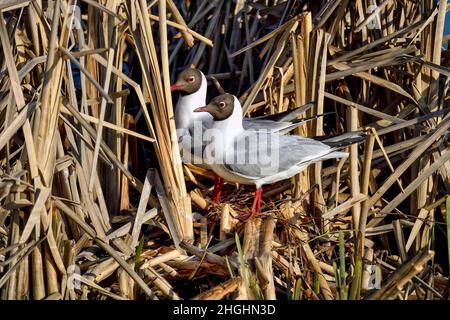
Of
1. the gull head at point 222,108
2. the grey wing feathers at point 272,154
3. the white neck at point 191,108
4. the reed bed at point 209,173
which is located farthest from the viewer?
the white neck at point 191,108

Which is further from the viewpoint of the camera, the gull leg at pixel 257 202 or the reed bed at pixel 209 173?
the gull leg at pixel 257 202

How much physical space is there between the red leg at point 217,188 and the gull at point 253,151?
13 centimetres

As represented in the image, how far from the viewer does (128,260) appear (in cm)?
343

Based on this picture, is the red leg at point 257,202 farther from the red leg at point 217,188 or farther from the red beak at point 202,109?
the red beak at point 202,109

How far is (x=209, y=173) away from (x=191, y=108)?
0.36m

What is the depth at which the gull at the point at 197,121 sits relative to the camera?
13.7ft

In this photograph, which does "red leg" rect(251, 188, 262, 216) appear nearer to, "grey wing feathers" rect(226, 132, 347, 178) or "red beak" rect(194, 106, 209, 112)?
"grey wing feathers" rect(226, 132, 347, 178)

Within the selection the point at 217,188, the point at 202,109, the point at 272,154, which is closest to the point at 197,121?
the point at 202,109

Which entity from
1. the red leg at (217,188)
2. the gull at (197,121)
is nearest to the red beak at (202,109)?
the gull at (197,121)

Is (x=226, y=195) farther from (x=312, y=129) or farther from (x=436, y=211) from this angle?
(x=436, y=211)

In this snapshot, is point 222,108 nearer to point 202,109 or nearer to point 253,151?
point 202,109

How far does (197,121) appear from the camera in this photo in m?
4.43

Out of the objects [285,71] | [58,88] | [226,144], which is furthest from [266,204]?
[58,88]

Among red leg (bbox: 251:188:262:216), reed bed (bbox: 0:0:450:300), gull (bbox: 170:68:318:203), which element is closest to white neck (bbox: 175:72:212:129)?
gull (bbox: 170:68:318:203)
